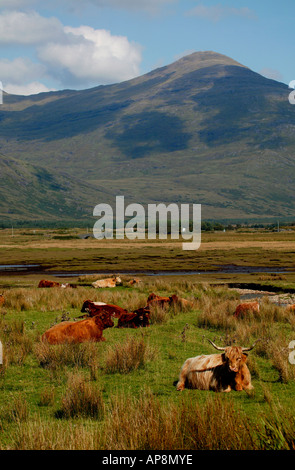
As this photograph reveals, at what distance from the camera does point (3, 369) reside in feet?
34.3

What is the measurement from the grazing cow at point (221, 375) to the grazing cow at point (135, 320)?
19.1 feet

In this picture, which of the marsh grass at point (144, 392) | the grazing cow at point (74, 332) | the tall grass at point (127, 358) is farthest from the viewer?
the grazing cow at point (74, 332)

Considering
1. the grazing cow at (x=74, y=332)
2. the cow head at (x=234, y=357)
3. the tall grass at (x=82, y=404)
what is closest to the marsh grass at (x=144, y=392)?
the tall grass at (x=82, y=404)

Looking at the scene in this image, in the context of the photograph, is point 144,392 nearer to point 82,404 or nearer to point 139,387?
point 82,404

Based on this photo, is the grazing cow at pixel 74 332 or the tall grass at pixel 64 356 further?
the grazing cow at pixel 74 332

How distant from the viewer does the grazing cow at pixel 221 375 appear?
920 centimetres

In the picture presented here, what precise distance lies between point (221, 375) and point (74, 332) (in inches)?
179

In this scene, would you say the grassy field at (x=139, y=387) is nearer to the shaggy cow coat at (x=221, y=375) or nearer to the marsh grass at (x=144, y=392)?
the marsh grass at (x=144, y=392)

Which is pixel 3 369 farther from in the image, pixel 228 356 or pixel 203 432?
pixel 203 432

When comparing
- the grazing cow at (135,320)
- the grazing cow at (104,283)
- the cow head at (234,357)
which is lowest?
the grazing cow at (104,283)

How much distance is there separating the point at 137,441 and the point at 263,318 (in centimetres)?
1076

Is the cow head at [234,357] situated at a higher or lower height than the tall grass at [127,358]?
higher
